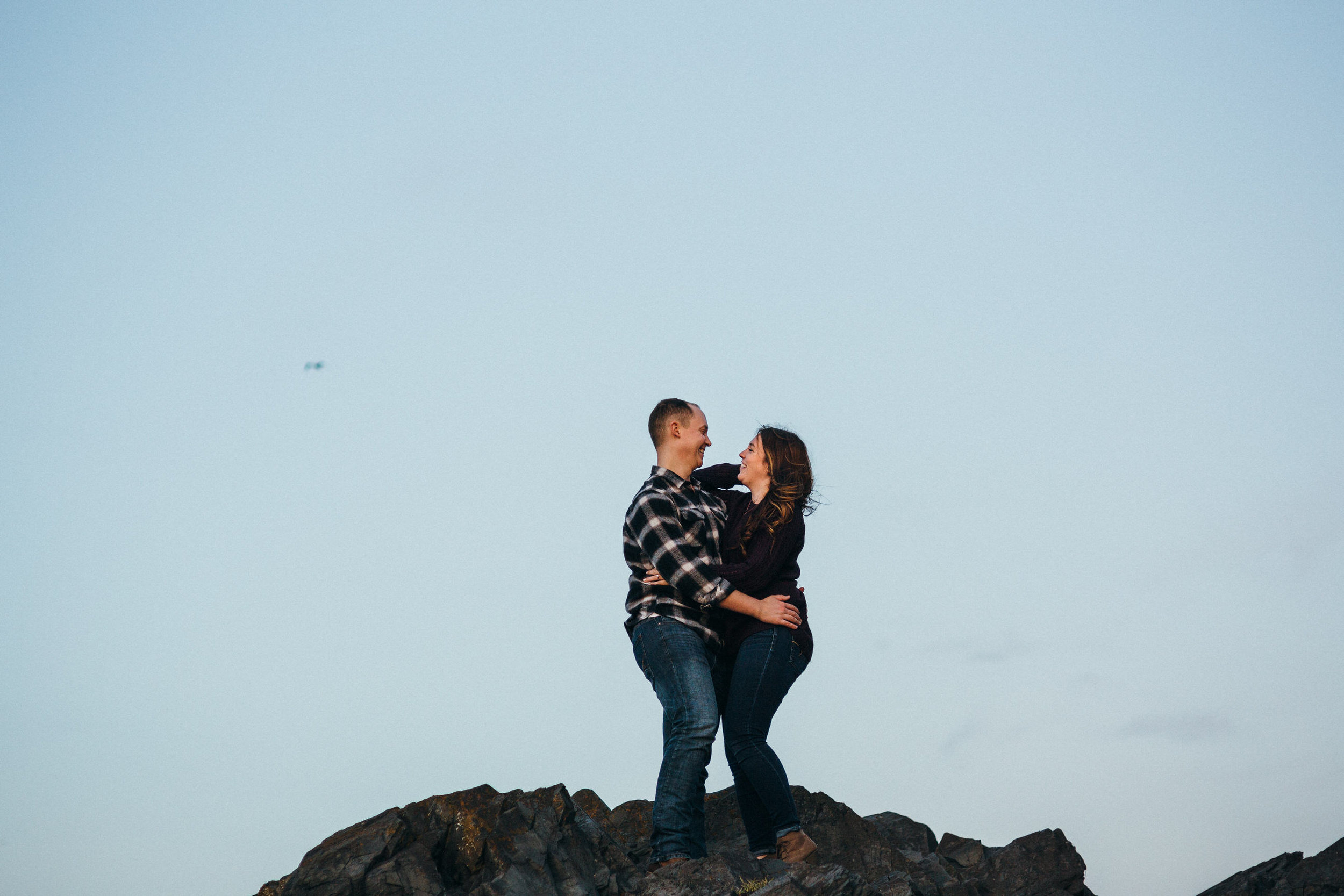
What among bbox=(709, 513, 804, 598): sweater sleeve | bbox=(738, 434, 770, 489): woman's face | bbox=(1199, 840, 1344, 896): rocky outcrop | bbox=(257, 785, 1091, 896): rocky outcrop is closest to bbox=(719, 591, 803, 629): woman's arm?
bbox=(709, 513, 804, 598): sweater sleeve

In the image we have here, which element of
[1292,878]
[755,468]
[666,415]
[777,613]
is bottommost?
[1292,878]

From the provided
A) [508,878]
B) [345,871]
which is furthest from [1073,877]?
[345,871]

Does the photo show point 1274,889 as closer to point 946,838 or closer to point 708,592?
point 946,838

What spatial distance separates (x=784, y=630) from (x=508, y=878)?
2720mm

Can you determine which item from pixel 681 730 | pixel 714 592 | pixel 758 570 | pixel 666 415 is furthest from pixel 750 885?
pixel 666 415

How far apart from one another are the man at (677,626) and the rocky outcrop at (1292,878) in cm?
444

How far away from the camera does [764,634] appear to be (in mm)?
8773

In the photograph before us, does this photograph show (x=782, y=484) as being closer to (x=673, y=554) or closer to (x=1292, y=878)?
(x=673, y=554)

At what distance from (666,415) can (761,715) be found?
2.53m

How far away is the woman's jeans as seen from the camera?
8.58m

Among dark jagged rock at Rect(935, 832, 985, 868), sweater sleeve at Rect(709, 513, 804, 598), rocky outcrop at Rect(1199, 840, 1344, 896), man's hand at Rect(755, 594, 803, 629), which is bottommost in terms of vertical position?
rocky outcrop at Rect(1199, 840, 1344, 896)

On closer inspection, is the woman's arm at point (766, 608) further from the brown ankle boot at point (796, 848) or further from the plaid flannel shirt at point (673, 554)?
the brown ankle boot at point (796, 848)

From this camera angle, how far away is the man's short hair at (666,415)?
940 centimetres

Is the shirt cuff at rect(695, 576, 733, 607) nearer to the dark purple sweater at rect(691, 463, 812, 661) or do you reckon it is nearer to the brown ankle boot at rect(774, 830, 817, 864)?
the dark purple sweater at rect(691, 463, 812, 661)
